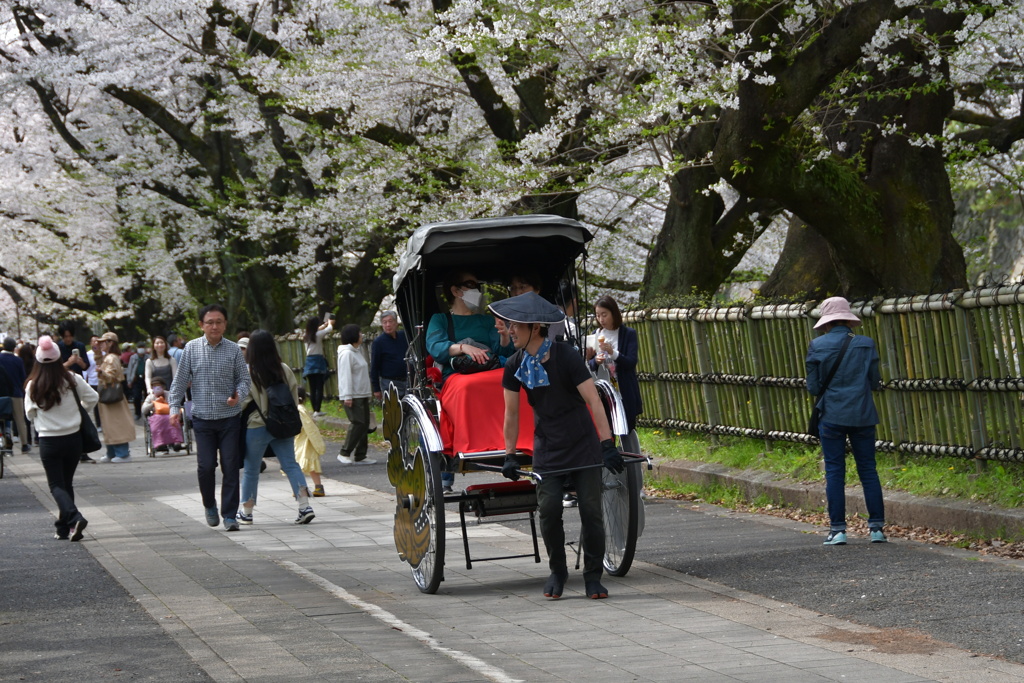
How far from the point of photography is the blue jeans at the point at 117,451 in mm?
20781

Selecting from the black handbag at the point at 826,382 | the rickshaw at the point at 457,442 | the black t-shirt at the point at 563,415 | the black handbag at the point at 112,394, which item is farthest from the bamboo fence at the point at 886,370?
the black handbag at the point at 112,394

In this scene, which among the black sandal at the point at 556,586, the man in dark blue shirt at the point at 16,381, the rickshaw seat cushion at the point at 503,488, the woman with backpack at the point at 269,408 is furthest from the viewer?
the man in dark blue shirt at the point at 16,381

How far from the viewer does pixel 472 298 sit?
955cm

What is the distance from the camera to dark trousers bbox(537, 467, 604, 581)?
8.01 metres

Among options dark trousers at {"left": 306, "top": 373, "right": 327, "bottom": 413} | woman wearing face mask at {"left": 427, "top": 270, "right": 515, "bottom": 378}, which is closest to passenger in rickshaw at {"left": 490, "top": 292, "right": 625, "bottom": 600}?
woman wearing face mask at {"left": 427, "top": 270, "right": 515, "bottom": 378}

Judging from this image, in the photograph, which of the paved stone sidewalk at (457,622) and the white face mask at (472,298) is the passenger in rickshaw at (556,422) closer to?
the paved stone sidewalk at (457,622)

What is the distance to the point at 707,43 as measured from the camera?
1403cm

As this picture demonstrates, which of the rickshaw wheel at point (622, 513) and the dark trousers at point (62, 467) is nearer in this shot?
the rickshaw wheel at point (622, 513)

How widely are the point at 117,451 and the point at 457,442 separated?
44.8 feet

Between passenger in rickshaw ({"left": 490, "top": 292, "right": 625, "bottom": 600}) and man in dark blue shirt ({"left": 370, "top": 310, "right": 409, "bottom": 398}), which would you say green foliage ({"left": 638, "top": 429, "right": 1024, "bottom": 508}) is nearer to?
passenger in rickshaw ({"left": 490, "top": 292, "right": 625, "bottom": 600})

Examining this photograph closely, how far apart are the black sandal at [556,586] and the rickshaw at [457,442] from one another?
58 cm

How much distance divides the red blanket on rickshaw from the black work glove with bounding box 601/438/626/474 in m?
0.79

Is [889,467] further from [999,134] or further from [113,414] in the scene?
[113,414]

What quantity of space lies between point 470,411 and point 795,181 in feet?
20.2
